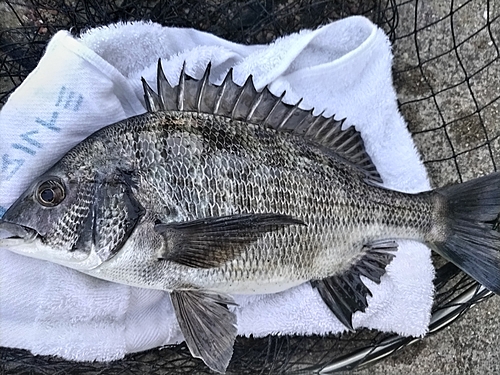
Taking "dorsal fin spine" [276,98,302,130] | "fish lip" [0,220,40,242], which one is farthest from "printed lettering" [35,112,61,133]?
"dorsal fin spine" [276,98,302,130]

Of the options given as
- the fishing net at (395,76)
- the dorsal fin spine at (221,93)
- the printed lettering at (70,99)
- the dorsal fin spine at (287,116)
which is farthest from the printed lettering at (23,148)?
the dorsal fin spine at (287,116)

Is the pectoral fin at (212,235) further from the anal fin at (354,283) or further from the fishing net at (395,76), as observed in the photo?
the fishing net at (395,76)

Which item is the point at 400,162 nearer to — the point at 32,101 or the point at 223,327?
the point at 223,327

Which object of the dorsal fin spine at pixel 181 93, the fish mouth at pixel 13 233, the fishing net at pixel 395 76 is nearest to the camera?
the fish mouth at pixel 13 233

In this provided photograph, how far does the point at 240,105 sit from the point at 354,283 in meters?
0.52

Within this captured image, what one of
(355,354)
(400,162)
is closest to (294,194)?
(400,162)

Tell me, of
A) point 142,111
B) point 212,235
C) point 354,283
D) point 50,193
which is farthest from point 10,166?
point 354,283

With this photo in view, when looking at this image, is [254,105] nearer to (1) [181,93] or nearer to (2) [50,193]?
(1) [181,93]

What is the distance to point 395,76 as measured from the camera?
1670 mm

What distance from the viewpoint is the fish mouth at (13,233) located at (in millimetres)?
1096

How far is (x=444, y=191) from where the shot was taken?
1.37 meters

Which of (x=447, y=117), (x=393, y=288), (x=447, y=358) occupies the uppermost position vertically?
(x=447, y=117)

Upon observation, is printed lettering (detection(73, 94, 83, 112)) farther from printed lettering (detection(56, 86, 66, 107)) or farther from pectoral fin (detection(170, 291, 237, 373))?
pectoral fin (detection(170, 291, 237, 373))

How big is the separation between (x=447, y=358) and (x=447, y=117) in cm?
75
